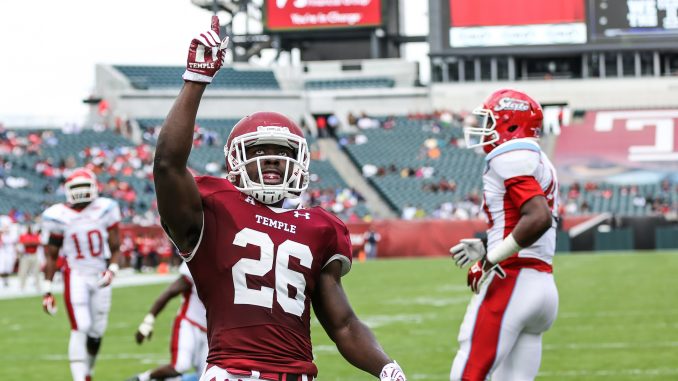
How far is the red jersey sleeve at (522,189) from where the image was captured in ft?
17.7

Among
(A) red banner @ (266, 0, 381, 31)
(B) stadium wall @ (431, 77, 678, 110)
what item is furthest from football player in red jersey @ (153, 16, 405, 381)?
(B) stadium wall @ (431, 77, 678, 110)

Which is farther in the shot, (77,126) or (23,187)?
(77,126)

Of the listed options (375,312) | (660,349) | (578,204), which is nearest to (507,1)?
(578,204)

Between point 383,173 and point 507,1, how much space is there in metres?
8.34

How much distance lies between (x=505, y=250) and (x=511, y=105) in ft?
2.64

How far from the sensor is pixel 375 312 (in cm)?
1509

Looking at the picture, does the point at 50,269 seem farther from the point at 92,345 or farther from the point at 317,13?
the point at 317,13

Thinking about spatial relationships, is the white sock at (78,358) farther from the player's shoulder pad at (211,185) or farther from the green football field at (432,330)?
the player's shoulder pad at (211,185)

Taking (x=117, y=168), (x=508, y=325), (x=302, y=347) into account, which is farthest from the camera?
(x=117, y=168)

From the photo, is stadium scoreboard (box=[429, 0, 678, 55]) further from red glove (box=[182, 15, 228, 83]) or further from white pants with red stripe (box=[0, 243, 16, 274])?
red glove (box=[182, 15, 228, 83])

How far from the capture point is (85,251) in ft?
31.7

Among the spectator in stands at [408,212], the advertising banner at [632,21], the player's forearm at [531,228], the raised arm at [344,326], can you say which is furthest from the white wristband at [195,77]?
the advertising banner at [632,21]

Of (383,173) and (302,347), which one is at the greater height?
(302,347)

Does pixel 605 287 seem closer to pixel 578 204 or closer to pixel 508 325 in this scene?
pixel 508 325
